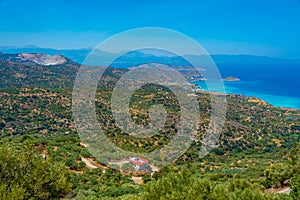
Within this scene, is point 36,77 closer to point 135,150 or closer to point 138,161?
point 135,150

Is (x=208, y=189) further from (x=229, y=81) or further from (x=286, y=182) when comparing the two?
(x=229, y=81)

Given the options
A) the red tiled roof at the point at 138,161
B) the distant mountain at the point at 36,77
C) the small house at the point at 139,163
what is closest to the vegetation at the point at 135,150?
the small house at the point at 139,163

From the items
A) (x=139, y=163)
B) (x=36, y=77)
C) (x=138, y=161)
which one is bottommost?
(x=139, y=163)

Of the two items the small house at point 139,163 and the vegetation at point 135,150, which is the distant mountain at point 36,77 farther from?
the small house at point 139,163

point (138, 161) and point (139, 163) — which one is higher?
point (138, 161)

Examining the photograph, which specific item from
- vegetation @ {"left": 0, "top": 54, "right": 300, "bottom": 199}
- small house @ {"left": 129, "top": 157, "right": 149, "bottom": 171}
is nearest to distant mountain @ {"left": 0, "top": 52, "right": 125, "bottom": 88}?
vegetation @ {"left": 0, "top": 54, "right": 300, "bottom": 199}

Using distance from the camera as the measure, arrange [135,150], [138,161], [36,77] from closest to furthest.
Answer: [138,161] → [135,150] → [36,77]

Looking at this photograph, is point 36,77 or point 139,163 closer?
point 139,163

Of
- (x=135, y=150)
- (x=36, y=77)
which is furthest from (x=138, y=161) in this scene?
(x=36, y=77)

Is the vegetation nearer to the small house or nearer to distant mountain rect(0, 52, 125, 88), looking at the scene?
the small house

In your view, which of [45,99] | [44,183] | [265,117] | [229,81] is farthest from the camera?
[229,81]

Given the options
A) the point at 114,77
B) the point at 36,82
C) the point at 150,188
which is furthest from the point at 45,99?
the point at 150,188
